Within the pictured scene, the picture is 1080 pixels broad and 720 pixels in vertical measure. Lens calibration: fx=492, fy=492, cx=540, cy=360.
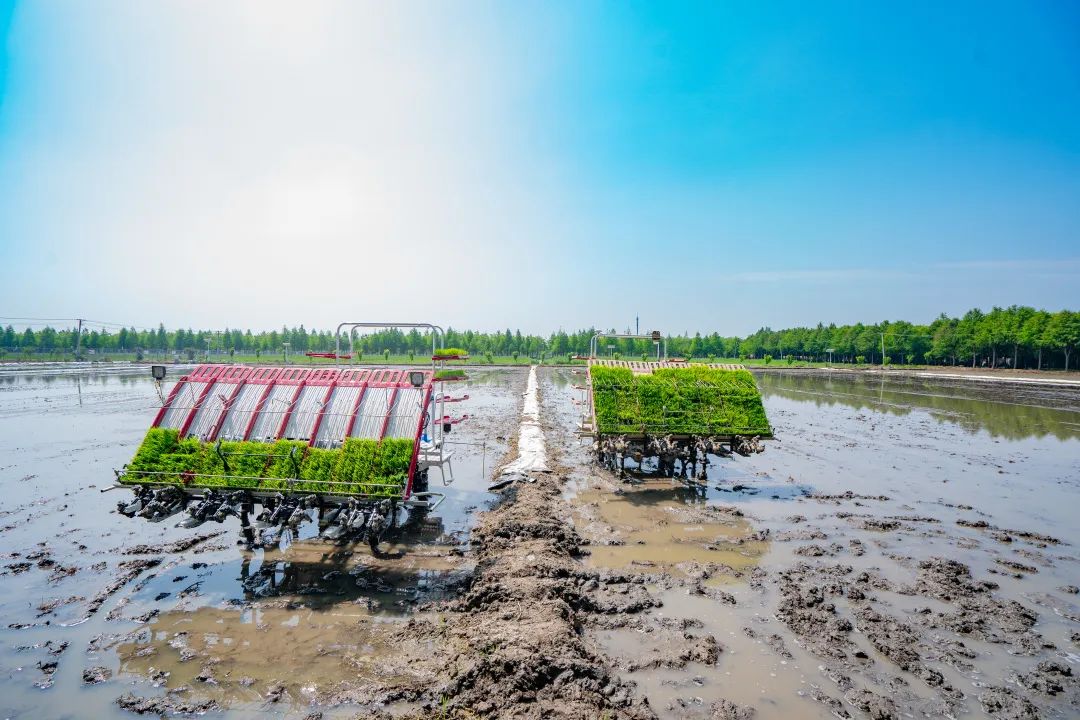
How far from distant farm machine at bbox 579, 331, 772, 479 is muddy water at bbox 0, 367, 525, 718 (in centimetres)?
451

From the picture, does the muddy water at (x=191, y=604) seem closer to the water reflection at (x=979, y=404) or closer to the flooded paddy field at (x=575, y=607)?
the flooded paddy field at (x=575, y=607)

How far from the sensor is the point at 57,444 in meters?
21.6

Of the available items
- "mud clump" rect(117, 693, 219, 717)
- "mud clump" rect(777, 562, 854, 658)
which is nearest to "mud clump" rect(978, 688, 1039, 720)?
"mud clump" rect(777, 562, 854, 658)

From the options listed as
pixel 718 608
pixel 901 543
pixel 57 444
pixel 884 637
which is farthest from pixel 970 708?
pixel 57 444

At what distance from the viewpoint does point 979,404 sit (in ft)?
130

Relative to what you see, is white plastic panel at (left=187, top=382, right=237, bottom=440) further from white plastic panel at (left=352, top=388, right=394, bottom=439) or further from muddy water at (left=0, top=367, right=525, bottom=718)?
white plastic panel at (left=352, top=388, right=394, bottom=439)

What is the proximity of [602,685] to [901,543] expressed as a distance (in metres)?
9.50

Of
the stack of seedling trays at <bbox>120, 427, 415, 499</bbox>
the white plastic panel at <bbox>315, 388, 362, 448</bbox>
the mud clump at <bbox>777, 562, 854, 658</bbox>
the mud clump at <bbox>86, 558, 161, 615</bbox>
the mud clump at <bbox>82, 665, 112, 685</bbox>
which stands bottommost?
the mud clump at <bbox>82, 665, 112, 685</bbox>

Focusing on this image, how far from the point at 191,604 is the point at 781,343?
474 feet

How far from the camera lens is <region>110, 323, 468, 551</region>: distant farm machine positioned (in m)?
8.74

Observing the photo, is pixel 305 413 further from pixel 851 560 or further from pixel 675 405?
pixel 851 560

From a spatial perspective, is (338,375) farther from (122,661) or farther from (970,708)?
(970,708)

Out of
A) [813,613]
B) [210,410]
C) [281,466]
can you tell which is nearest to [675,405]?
[813,613]

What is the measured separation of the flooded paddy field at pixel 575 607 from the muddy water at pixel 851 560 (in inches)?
2.2
